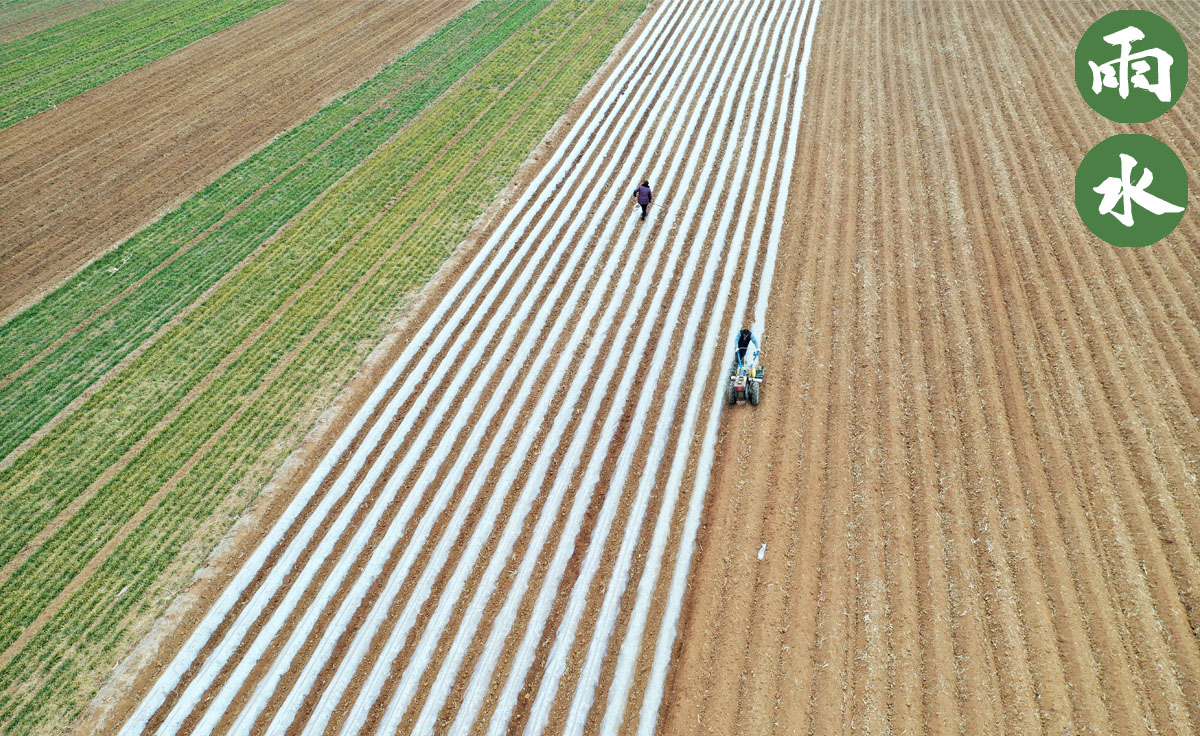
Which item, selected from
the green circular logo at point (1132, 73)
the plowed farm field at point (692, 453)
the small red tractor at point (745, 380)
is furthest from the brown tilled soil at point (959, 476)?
the green circular logo at point (1132, 73)

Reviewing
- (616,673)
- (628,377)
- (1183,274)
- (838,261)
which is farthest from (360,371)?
(1183,274)

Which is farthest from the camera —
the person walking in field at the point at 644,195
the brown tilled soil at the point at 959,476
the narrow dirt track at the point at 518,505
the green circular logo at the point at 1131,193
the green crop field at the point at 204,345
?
the person walking in field at the point at 644,195

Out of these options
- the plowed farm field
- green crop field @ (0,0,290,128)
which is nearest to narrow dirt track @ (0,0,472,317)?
green crop field @ (0,0,290,128)

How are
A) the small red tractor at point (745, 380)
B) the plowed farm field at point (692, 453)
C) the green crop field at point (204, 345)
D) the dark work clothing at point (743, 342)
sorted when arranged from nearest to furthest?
the plowed farm field at point (692, 453) → the green crop field at point (204, 345) → the dark work clothing at point (743, 342) → the small red tractor at point (745, 380)

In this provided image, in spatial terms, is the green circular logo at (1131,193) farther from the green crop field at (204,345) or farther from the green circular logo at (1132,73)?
the green crop field at (204,345)

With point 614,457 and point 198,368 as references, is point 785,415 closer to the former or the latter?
point 614,457

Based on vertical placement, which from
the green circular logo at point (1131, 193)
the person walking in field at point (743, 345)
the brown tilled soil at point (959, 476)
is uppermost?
the person walking in field at point (743, 345)
